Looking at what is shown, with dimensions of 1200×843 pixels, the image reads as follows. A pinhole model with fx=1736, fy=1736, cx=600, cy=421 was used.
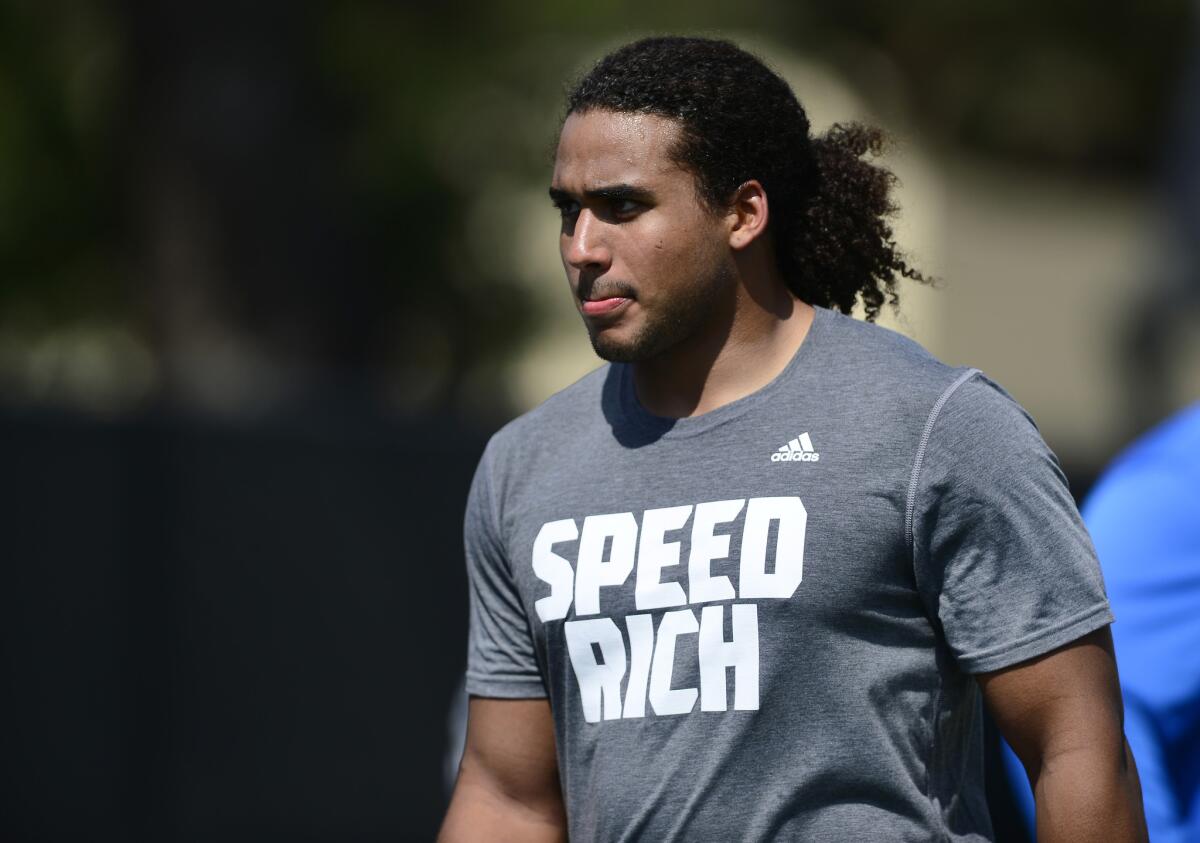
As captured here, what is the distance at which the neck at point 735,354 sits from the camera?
9.52 ft

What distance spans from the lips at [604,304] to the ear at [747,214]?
0.72 ft

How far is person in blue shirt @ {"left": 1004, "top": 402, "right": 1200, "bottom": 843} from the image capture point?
3418 millimetres

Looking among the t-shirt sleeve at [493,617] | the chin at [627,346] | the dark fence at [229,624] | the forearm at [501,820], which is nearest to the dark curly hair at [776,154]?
the chin at [627,346]

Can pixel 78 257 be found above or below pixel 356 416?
above

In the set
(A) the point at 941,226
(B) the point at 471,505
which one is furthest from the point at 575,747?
(A) the point at 941,226

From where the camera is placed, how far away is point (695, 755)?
2693 millimetres

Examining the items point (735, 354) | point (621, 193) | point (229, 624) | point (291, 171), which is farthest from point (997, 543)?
point (291, 171)

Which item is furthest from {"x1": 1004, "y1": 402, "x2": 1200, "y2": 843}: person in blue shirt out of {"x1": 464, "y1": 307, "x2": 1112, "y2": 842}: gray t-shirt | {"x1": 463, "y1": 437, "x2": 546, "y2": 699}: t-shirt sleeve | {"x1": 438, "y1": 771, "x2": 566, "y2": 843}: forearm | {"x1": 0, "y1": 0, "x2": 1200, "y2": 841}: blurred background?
{"x1": 463, "y1": 437, "x2": 546, "y2": 699}: t-shirt sleeve

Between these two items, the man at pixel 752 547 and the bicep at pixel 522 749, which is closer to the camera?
the man at pixel 752 547

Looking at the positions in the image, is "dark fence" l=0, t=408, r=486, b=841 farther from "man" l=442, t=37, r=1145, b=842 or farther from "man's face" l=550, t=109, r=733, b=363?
"man's face" l=550, t=109, r=733, b=363

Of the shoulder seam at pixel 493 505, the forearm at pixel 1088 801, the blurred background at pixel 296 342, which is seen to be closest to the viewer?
the forearm at pixel 1088 801

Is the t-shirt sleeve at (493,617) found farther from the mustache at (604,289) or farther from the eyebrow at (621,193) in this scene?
the eyebrow at (621,193)

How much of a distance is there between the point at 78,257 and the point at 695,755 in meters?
13.1

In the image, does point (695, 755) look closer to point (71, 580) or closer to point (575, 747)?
point (575, 747)
